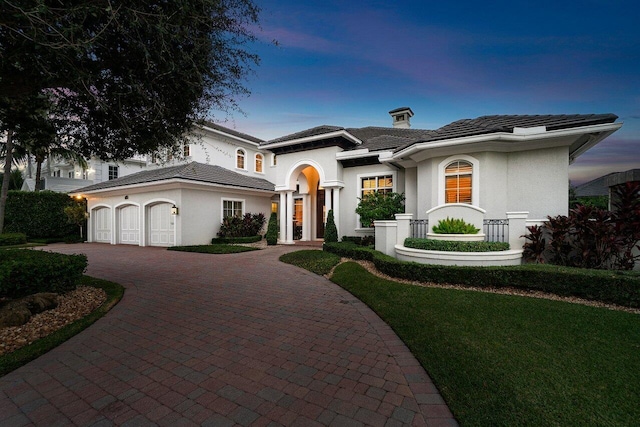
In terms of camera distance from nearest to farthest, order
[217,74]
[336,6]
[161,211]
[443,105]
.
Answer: [217,74], [336,6], [443,105], [161,211]

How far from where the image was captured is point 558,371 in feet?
9.68

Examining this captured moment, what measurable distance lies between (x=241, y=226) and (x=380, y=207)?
8984mm

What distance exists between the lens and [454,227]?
26.5 feet

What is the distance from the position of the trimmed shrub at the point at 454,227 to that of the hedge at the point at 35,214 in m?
24.5

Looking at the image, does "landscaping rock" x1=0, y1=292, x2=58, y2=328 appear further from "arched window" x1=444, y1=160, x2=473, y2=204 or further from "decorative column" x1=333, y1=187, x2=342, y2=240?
"arched window" x1=444, y1=160, x2=473, y2=204

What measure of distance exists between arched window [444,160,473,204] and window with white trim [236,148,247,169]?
51.6 feet

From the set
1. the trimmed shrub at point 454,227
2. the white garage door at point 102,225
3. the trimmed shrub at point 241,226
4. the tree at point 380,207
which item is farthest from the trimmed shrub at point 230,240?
the trimmed shrub at point 454,227

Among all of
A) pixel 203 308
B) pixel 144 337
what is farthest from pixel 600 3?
pixel 144 337

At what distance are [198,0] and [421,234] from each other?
28.8ft

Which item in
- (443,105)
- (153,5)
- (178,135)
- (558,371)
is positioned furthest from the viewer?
(443,105)

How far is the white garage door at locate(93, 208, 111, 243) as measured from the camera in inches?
714

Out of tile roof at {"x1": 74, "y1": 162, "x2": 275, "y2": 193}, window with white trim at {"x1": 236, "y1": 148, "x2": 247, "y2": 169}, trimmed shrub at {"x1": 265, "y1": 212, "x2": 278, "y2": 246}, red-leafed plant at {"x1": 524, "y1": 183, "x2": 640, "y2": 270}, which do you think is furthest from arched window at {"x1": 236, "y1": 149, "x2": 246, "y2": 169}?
red-leafed plant at {"x1": 524, "y1": 183, "x2": 640, "y2": 270}

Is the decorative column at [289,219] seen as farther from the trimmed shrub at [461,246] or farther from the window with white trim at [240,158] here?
the trimmed shrub at [461,246]

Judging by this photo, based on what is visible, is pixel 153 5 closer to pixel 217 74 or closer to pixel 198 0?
pixel 198 0
